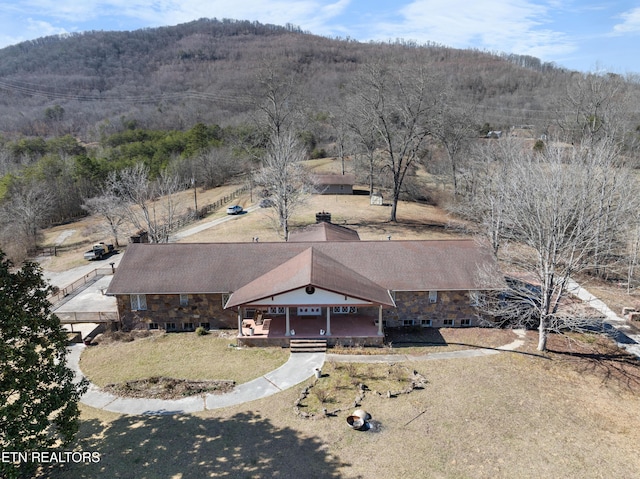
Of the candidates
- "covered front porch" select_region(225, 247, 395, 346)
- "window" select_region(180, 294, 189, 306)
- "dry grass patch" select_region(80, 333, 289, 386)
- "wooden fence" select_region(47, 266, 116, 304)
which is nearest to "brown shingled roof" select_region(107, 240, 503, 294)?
"window" select_region(180, 294, 189, 306)

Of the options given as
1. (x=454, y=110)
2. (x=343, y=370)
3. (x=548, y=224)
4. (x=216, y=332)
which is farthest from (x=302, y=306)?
(x=454, y=110)

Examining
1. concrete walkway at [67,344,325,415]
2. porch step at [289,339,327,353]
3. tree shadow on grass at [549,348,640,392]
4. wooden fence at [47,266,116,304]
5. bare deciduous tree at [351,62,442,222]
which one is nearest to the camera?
concrete walkway at [67,344,325,415]

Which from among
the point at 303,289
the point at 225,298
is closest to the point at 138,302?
the point at 225,298

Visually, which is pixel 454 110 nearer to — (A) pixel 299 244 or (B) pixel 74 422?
(A) pixel 299 244

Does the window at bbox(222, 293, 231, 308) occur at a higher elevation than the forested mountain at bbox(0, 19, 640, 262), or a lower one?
lower

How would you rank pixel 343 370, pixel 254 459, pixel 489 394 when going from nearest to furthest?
pixel 254 459, pixel 489 394, pixel 343 370

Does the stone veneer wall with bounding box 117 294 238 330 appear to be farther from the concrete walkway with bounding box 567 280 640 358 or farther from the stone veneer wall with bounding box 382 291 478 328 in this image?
the concrete walkway with bounding box 567 280 640 358
